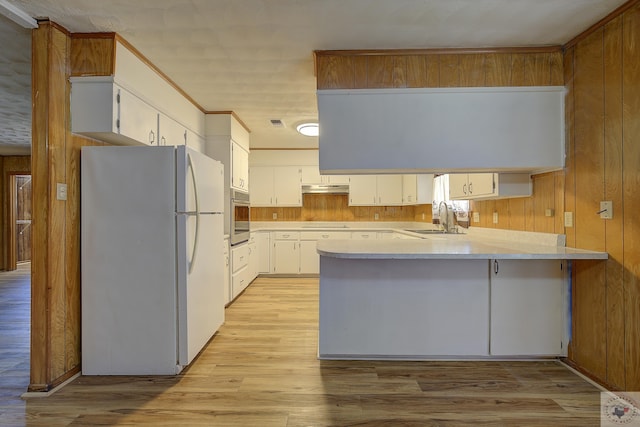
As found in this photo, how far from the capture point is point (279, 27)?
2.39m

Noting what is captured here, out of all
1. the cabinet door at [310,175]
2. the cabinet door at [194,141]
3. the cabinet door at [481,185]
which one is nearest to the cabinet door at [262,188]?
the cabinet door at [310,175]

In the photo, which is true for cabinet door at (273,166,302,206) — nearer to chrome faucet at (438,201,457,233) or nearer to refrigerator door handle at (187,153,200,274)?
chrome faucet at (438,201,457,233)

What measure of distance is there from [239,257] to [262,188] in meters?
2.01

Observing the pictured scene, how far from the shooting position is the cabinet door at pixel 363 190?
6.41 meters

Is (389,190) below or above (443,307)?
above

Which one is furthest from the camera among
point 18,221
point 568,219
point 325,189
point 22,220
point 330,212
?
point 22,220

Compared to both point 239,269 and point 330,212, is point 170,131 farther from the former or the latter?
point 330,212

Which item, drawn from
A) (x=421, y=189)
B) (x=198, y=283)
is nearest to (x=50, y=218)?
(x=198, y=283)

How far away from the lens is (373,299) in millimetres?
2721

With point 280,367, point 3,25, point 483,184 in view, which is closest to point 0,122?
point 3,25

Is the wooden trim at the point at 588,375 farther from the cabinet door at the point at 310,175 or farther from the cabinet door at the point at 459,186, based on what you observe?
the cabinet door at the point at 310,175

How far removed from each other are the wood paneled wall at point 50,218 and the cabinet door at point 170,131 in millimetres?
808

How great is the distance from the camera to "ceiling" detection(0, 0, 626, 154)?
2.15m

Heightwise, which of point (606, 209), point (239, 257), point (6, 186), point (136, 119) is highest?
point (136, 119)
